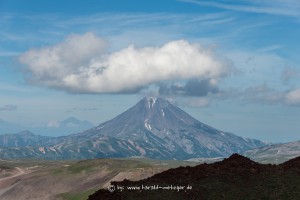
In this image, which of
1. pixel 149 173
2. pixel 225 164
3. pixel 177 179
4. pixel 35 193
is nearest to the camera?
pixel 177 179

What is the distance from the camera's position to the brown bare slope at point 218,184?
62.4 m

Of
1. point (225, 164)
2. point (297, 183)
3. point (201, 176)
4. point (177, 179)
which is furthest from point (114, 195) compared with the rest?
point (297, 183)

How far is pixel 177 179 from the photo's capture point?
6712 centimetres

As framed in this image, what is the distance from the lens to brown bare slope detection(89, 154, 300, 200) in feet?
205

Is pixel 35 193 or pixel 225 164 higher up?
pixel 225 164

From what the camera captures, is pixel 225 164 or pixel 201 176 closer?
pixel 201 176

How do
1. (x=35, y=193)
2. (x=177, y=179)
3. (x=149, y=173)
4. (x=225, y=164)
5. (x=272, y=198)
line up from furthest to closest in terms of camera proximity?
(x=35, y=193)
(x=149, y=173)
(x=225, y=164)
(x=177, y=179)
(x=272, y=198)

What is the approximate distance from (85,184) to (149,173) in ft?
133

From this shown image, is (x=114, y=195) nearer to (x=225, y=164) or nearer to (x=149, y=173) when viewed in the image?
(x=225, y=164)

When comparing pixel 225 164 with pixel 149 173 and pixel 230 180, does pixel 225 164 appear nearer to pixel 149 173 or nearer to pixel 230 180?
pixel 230 180

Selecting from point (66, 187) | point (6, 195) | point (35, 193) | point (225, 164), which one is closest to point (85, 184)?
point (66, 187)

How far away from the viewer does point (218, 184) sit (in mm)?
66188

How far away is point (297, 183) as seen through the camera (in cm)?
6525

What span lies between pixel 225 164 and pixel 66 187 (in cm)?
13282
